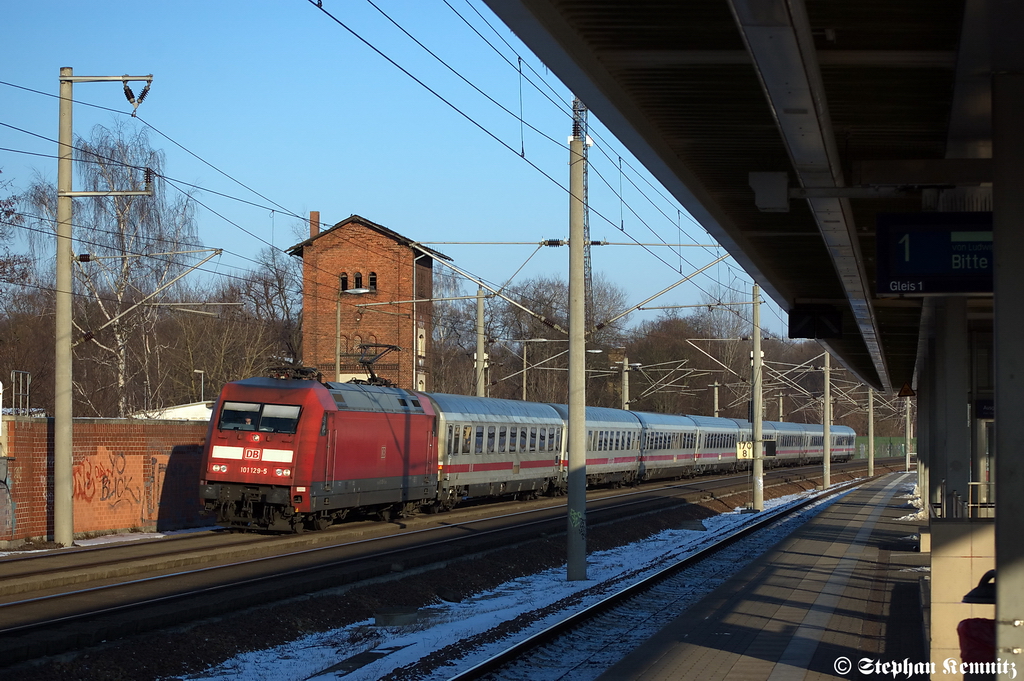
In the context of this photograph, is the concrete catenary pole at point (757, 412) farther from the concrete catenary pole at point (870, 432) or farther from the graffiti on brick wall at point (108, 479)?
the concrete catenary pole at point (870, 432)

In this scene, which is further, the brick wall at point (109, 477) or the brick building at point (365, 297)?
the brick building at point (365, 297)

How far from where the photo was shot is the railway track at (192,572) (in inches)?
445

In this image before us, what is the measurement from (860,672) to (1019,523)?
129 inches

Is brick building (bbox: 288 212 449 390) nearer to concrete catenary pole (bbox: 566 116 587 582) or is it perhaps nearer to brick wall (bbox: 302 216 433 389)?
brick wall (bbox: 302 216 433 389)

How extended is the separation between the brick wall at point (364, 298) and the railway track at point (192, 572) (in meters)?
35.7

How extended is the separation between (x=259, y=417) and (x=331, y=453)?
1.52m

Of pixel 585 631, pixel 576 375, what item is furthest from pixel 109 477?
pixel 585 631

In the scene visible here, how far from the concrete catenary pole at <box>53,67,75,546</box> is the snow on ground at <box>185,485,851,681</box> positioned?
26.4 ft

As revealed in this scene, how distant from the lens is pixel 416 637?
12094mm

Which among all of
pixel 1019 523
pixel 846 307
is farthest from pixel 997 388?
pixel 846 307

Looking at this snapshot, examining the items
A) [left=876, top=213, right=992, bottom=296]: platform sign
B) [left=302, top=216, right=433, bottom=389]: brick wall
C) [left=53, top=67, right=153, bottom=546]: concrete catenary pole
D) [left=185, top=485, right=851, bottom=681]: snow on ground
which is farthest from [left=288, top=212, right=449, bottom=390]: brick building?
[left=876, top=213, right=992, bottom=296]: platform sign

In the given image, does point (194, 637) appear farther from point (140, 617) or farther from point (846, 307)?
point (846, 307)

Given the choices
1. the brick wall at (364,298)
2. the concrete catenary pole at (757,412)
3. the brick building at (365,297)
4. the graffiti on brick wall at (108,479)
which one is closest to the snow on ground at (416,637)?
the graffiti on brick wall at (108,479)

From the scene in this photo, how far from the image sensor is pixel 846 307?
2078 centimetres
